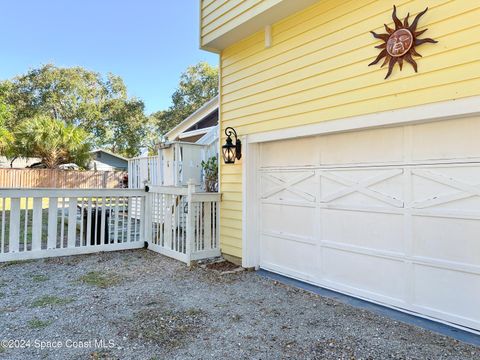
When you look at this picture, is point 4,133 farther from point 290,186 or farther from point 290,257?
point 290,257

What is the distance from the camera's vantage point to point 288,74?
3.98 meters

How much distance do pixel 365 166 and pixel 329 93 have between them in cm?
88

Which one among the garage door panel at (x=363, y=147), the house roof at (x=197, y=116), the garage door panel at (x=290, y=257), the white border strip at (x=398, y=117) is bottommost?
the garage door panel at (x=290, y=257)

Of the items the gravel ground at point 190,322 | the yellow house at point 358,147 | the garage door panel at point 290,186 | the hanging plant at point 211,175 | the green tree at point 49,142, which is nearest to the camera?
the gravel ground at point 190,322

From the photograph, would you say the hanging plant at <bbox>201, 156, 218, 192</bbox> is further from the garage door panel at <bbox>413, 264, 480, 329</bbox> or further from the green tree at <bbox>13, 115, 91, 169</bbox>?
the green tree at <bbox>13, 115, 91, 169</bbox>

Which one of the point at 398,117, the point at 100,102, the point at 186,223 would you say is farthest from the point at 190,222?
the point at 100,102

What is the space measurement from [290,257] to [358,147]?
1642 mm

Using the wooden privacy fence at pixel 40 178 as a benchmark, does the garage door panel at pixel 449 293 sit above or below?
below

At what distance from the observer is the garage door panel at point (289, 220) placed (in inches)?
153

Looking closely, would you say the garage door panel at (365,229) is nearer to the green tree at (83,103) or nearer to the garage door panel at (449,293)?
the garage door panel at (449,293)

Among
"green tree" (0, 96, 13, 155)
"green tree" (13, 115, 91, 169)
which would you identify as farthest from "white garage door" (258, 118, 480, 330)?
"green tree" (13, 115, 91, 169)

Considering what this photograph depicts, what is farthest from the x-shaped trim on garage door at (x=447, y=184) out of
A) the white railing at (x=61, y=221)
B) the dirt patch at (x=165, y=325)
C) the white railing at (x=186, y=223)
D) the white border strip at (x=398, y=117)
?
the white railing at (x=61, y=221)

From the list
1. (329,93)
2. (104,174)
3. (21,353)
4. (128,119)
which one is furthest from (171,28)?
(21,353)

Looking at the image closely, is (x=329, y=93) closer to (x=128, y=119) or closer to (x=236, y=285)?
(x=236, y=285)
